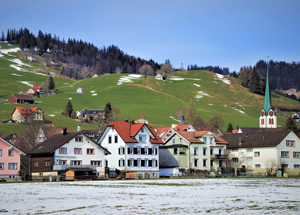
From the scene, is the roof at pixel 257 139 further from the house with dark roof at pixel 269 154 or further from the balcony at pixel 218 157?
the balcony at pixel 218 157

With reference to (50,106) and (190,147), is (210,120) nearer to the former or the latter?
(50,106)

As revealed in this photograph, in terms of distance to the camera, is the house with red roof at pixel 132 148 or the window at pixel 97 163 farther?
the house with red roof at pixel 132 148

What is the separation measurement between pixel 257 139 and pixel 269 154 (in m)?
6.14

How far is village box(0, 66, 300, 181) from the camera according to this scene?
7238 centimetres

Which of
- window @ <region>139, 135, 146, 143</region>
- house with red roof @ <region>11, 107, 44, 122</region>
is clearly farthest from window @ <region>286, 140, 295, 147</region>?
house with red roof @ <region>11, 107, 44, 122</region>

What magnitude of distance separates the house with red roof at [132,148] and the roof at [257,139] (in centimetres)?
2238

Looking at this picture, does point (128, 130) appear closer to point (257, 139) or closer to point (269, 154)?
point (269, 154)

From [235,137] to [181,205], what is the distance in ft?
250

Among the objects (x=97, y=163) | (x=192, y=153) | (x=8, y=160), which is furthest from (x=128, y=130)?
(x=8, y=160)

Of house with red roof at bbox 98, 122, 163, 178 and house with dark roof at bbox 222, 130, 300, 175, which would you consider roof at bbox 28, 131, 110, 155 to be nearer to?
house with red roof at bbox 98, 122, 163, 178

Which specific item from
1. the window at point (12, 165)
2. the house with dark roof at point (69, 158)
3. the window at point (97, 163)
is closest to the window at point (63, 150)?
the house with dark roof at point (69, 158)

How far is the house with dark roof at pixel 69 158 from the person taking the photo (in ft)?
229

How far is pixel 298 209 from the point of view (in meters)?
23.2

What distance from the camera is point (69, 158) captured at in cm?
7412
